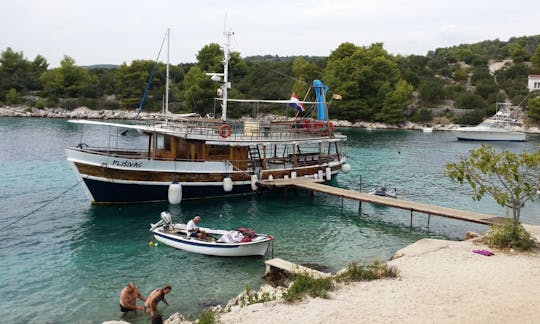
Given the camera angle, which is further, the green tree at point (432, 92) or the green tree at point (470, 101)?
the green tree at point (432, 92)

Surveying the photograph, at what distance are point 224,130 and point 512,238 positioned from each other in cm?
1685

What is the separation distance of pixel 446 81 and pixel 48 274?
107m

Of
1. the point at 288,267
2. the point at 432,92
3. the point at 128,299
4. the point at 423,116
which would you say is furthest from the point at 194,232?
the point at 432,92

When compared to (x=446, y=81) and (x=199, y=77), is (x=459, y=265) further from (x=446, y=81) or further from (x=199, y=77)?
(x=446, y=81)

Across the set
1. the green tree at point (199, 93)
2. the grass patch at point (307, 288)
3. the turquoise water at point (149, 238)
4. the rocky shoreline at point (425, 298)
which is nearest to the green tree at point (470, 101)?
the green tree at point (199, 93)

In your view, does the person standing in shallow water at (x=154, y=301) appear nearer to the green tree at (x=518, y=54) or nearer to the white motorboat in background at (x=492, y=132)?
the white motorboat in background at (x=492, y=132)

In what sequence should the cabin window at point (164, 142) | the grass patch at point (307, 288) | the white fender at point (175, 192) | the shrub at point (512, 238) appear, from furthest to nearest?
the cabin window at point (164, 142)
the white fender at point (175, 192)
the shrub at point (512, 238)
the grass patch at point (307, 288)

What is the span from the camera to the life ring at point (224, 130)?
91.5ft

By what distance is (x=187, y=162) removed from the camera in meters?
26.7

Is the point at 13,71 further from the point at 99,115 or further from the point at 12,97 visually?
the point at 99,115

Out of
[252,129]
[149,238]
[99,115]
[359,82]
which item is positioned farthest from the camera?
[359,82]

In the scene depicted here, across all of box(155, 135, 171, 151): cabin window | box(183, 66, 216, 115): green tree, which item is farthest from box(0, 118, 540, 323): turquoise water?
box(183, 66, 216, 115): green tree

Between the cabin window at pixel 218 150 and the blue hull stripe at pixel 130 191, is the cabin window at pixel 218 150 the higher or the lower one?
the higher one

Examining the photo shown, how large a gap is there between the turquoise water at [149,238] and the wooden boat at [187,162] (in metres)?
0.96
